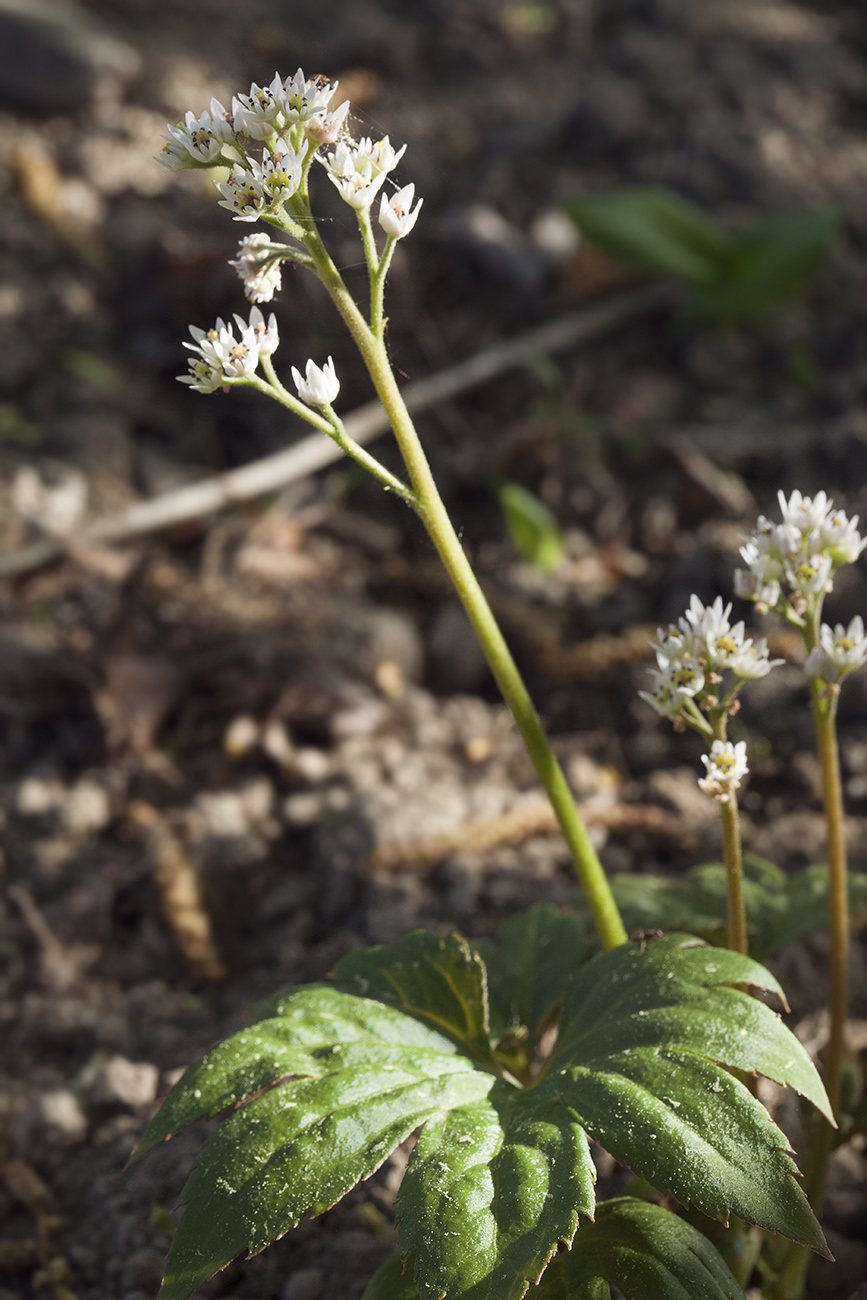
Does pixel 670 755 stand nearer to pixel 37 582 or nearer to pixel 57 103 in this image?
pixel 37 582

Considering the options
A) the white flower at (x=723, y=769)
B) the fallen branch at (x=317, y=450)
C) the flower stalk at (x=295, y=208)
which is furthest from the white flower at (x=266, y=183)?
the fallen branch at (x=317, y=450)

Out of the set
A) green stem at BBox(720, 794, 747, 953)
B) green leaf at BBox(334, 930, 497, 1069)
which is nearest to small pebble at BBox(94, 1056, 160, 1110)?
green leaf at BBox(334, 930, 497, 1069)

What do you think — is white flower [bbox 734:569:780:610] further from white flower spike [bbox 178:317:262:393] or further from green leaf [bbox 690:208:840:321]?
green leaf [bbox 690:208:840:321]

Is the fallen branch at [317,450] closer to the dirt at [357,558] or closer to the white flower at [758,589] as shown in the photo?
the dirt at [357,558]

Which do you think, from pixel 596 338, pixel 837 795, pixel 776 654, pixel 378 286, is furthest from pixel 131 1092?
pixel 596 338

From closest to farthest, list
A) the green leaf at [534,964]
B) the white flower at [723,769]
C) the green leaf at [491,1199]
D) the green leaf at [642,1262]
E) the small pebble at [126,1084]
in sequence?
the green leaf at [491,1199], the green leaf at [642,1262], the white flower at [723,769], the green leaf at [534,964], the small pebble at [126,1084]

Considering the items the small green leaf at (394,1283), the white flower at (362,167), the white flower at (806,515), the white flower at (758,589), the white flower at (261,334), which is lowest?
the small green leaf at (394,1283)
